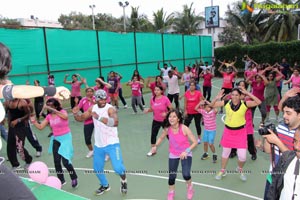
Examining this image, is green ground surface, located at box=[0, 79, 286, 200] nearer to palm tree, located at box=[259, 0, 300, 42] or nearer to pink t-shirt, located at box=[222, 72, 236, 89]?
pink t-shirt, located at box=[222, 72, 236, 89]

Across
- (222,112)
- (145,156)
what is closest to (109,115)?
(145,156)

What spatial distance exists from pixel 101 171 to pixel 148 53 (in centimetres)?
1992

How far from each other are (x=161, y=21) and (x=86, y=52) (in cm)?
2852

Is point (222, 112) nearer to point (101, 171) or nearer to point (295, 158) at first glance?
point (101, 171)

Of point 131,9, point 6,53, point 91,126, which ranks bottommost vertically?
point 91,126

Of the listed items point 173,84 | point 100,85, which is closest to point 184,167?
point 100,85

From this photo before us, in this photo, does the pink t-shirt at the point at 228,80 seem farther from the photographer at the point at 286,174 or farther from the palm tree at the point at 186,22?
the palm tree at the point at 186,22

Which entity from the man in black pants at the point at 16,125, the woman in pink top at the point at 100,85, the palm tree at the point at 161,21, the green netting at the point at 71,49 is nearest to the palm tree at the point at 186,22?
the palm tree at the point at 161,21

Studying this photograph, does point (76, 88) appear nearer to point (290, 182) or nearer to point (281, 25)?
point (290, 182)

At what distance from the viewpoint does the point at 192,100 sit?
8.27 meters

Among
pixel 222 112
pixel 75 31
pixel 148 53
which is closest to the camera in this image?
pixel 222 112

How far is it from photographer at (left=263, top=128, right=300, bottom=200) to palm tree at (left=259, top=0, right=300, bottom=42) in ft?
119

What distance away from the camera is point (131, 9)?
48531mm

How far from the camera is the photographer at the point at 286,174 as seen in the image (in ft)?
9.54
